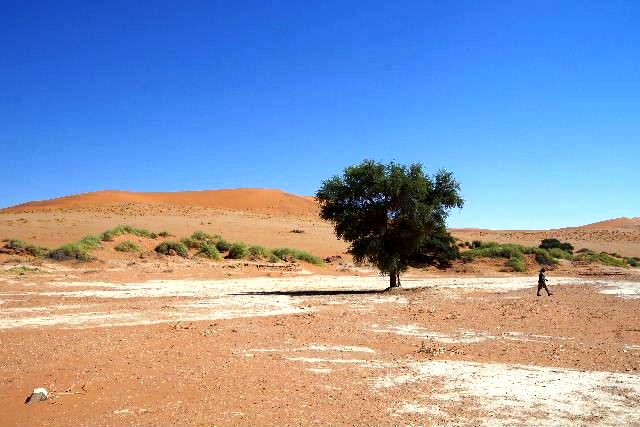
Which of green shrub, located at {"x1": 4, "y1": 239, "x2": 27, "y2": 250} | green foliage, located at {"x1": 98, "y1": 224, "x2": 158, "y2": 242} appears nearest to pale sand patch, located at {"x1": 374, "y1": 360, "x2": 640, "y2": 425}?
green shrub, located at {"x1": 4, "y1": 239, "x2": 27, "y2": 250}

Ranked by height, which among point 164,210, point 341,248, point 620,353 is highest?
point 164,210

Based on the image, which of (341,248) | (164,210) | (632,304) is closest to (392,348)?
(632,304)

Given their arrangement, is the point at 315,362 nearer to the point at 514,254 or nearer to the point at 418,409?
the point at 418,409

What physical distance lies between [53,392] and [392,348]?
23.8ft

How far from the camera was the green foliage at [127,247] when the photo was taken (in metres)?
40.9

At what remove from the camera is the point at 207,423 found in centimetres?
809

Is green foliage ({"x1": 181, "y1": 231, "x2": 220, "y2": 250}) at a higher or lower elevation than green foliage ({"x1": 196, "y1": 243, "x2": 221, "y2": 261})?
higher

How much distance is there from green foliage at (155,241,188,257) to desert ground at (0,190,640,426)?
10.6 metres

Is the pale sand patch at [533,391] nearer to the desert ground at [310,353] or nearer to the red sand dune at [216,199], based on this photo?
the desert ground at [310,353]

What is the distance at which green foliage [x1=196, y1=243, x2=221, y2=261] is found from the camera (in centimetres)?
4425

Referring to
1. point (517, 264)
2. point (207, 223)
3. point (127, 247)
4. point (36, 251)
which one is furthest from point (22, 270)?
point (207, 223)

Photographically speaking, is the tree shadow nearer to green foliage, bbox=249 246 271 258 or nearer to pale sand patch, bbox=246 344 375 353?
pale sand patch, bbox=246 344 375 353

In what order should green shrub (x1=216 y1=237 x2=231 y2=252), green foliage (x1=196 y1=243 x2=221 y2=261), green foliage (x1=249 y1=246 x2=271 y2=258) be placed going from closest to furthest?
green foliage (x1=196 y1=243 x2=221 y2=261)
green foliage (x1=249 y1=246 x2=271 y2=258)
green shrub (x1=216 y1=237 x2=231 y2=252)

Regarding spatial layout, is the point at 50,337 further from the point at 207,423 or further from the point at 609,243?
the point at 609,243
